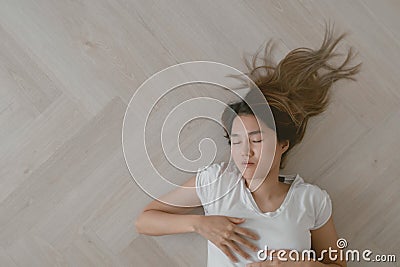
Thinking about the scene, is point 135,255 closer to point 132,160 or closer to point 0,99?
point 132,160

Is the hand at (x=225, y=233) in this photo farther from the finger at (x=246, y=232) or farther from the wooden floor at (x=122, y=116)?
the wooden floor at (x=122, y=116)

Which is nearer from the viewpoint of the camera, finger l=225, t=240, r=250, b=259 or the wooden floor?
finger l=225, t=240, r=250, b=259

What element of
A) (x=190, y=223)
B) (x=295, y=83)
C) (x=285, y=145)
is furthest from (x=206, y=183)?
(x=295, y=83)

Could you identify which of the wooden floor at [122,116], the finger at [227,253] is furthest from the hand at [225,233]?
the wooden floor at [122,116]

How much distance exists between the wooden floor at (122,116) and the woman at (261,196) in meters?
0.08

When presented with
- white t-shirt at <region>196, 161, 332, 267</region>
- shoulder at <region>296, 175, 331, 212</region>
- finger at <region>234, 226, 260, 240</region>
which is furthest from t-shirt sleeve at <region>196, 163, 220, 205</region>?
shoulder at <region>296, 175, 331, 212</region>

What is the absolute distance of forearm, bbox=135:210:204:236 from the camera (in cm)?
113

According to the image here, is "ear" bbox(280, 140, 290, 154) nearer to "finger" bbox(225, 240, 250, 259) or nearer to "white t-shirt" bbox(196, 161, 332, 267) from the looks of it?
"white t-shirt" bbox(196, 161, 332, 267)

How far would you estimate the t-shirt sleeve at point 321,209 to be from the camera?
1.14 meters

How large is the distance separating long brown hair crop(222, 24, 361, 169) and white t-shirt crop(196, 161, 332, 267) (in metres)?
0.11

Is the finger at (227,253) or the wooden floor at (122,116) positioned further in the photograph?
the wooden floor at (122,116)

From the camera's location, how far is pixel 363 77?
1.24 m

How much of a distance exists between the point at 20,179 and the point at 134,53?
43 cm

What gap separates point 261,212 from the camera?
1119 mm
